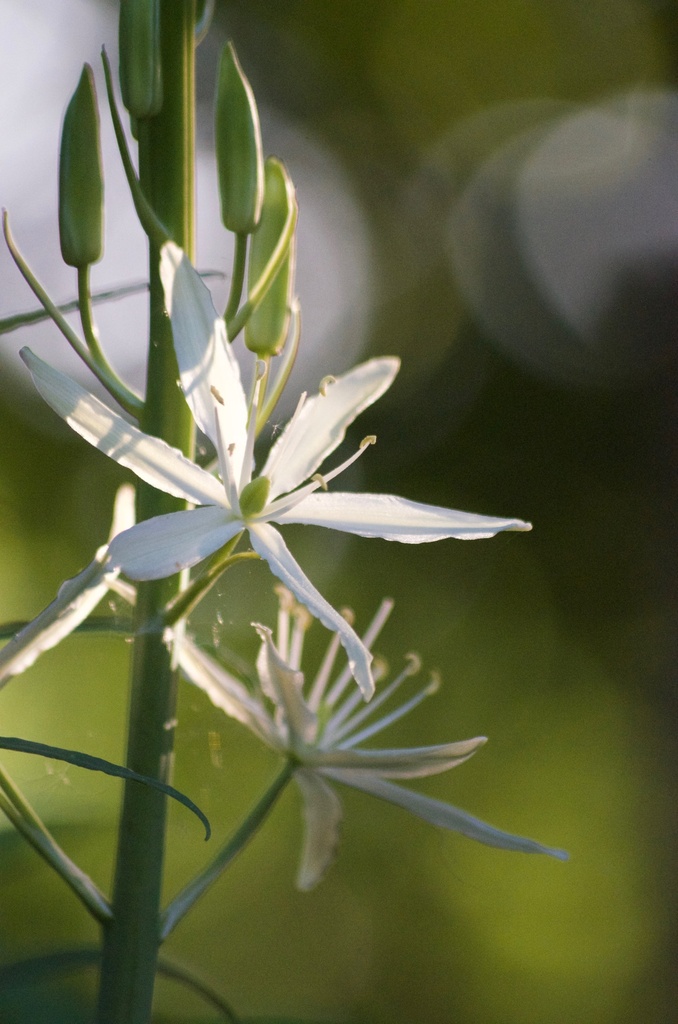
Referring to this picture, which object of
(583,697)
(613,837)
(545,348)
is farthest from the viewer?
(545,348)

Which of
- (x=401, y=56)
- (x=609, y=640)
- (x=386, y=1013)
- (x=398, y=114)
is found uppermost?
(x=401, y=56)

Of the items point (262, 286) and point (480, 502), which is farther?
point (480, 502)

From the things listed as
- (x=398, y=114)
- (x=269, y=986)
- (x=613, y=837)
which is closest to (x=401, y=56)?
(x=398, y=114)

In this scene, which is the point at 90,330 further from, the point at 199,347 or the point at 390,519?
the point at 390,519

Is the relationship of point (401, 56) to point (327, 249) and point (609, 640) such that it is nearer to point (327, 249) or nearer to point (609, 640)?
point (327, 249)

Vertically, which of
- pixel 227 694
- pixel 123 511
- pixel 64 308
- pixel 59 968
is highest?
pixel 64 308

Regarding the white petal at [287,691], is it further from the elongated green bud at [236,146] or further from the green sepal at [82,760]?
the elongated green bud at [236,146]

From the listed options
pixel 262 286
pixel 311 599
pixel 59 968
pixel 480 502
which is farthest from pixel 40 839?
pixel 480 502

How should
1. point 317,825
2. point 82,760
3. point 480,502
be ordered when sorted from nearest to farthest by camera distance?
point 82,760, point 317,825, point 480,502

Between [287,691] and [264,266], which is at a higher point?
[264,266]
